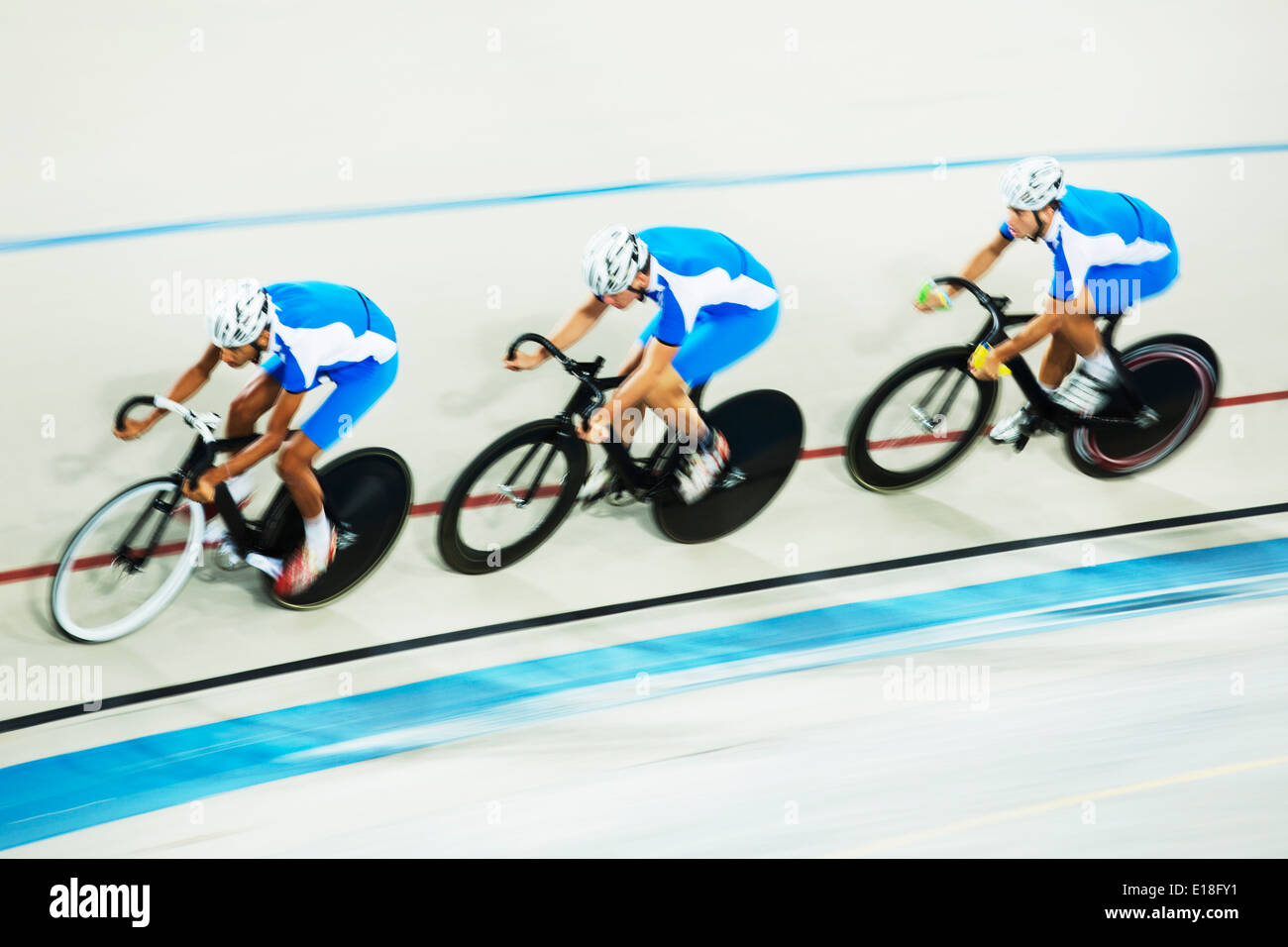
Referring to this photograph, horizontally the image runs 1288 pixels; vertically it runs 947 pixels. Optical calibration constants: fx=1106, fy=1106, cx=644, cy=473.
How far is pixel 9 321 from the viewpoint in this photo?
4.48m

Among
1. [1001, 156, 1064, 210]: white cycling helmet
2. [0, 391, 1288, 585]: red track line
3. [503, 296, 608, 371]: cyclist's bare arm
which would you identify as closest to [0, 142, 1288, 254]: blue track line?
[0, 391, 1288, 585]: red track line

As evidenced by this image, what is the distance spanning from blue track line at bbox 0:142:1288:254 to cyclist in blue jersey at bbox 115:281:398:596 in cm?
184

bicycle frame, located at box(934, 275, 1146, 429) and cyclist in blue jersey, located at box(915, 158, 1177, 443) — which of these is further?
bicycle frame, located at box(934, 275, 1146, 429)

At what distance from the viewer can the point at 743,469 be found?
4043mm

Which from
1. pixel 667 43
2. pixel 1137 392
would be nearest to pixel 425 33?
Result: pixel 667 43

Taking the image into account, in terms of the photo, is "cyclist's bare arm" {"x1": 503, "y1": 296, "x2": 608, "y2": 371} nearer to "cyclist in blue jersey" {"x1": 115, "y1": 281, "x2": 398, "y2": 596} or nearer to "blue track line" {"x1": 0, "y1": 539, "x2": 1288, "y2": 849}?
"cyclist in blue jersey" {"x1": 115, "y1": 281, "x2": 398, "y2": 596}

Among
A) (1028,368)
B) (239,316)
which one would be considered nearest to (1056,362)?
(1028,368)

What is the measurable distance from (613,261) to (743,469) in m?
1.04

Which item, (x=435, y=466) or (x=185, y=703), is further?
(x=435, y=466)

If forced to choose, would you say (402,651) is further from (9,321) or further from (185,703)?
(9,321)

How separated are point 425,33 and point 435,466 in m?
2.94

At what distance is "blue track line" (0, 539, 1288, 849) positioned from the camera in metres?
3.29

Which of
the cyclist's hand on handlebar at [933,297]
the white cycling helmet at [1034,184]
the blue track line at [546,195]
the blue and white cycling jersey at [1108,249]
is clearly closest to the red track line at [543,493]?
the cyclist's hand on handlebar at [933,297]

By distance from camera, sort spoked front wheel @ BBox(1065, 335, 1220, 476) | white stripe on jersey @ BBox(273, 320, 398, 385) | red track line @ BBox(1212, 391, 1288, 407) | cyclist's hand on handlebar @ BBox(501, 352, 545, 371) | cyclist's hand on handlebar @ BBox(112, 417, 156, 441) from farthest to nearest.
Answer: red track line @ BBox(1212, 391, 1288, 407) → spoked front wheel @ BBox(1065, 335, 1220, 476) → cyclist's hand on handlebar @ BBox(501, 352, 545, 371) → cyclist's hand on handlebar @ BBox(112, 417, 156, 441) → white stripe on jersey @ BBox(273, 320, 398, 385)
